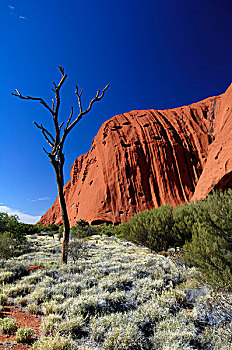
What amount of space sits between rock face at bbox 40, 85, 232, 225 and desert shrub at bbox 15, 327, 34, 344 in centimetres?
3201

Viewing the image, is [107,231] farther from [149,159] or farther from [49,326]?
[49,326]

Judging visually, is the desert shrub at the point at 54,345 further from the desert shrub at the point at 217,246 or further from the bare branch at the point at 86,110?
the bare branch at the point at 86,110

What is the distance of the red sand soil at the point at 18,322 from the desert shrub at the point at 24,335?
0.06 m

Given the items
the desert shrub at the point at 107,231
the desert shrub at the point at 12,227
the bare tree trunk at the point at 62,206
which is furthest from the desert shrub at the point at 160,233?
the desert shrub at the point at 107,231

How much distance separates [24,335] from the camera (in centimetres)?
288

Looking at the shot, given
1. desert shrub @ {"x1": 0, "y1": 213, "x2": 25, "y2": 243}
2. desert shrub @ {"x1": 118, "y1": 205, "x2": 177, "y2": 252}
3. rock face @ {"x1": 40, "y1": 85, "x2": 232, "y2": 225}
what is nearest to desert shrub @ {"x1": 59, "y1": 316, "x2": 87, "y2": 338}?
desert shrub @ {"x1": 118, "y1": 205, "x2": 177, "y2": 252}

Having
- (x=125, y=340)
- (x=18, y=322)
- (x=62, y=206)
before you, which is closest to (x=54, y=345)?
(x=125, y=340)

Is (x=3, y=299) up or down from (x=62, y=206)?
down

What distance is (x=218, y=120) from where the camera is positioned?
3944 centimetres

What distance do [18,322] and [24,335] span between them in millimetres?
682

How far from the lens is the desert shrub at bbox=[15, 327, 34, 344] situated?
9.25 ft

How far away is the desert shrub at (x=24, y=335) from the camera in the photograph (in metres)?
2.82

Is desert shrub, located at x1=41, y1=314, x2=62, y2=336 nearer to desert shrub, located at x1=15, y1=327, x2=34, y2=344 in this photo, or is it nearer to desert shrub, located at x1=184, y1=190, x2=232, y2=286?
desert shrub, located at x1=15, y1=327, x2=34, y2=344

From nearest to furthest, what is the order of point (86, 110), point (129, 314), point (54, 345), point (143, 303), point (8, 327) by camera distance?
point (54, 345) → point (8, 327) → point (129, 314) → point (143, 303) → point (86, 110)
